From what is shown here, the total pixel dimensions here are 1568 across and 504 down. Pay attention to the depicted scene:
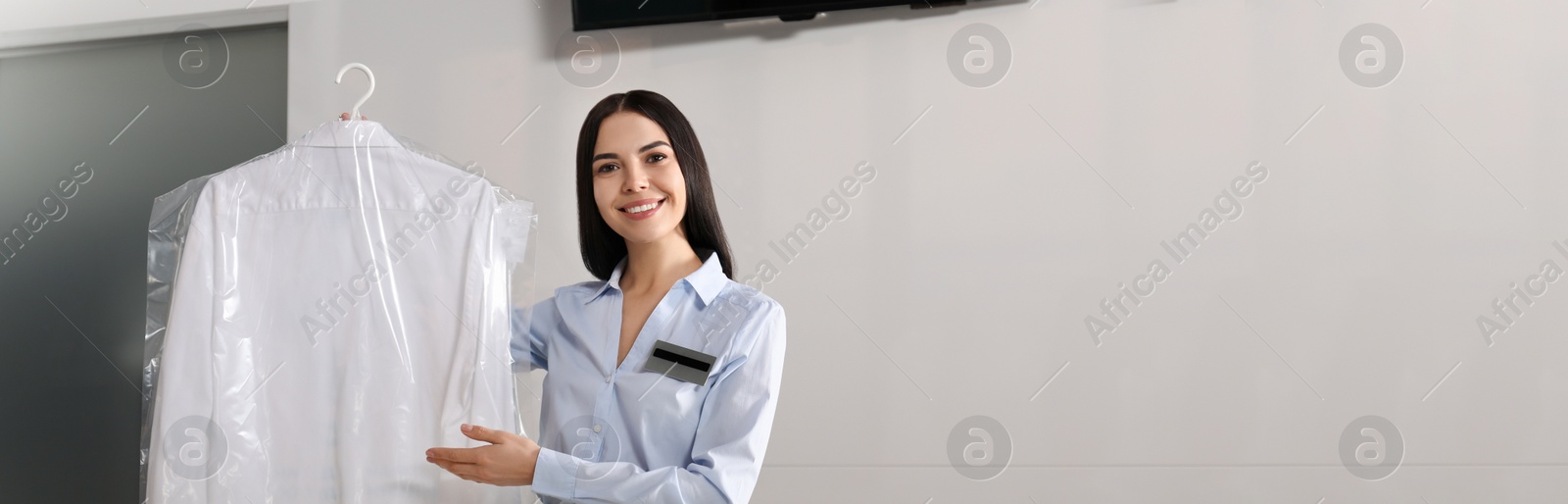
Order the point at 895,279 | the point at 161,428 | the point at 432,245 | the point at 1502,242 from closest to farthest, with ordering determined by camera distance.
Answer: the point at 161,428 < the point at 432,245 < the point at 1502,242 < the point at 895,279

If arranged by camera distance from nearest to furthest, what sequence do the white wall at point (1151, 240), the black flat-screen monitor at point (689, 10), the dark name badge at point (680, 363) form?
1. the dark name badge at point (680, 363)
2. the white wall at point (1151, 240)
3. the black flat-screen monitor at point (689, 10)

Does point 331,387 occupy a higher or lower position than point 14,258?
lower

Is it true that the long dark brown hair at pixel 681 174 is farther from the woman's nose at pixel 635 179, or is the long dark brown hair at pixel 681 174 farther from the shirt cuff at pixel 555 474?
the shirt cuff at pixel 555 474

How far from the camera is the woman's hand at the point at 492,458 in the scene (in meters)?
1.10

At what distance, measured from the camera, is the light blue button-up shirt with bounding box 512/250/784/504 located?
3.70 feet

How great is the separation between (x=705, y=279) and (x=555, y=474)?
0.32 m

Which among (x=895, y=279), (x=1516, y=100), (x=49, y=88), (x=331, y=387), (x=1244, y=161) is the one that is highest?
(x=49, y=88)

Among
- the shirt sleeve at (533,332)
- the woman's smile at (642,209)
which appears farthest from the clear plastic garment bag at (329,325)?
the woman's smile at (642,209)

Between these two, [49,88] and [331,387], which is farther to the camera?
[49,88]

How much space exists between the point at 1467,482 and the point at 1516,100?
0.84 meters

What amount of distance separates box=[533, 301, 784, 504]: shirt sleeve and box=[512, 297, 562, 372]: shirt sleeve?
0.18 m

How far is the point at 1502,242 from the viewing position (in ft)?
6.75

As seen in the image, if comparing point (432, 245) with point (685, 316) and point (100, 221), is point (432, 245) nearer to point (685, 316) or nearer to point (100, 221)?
point (685, 316)

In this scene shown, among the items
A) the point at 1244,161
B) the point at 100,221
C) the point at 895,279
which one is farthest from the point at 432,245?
the point at 100,221
